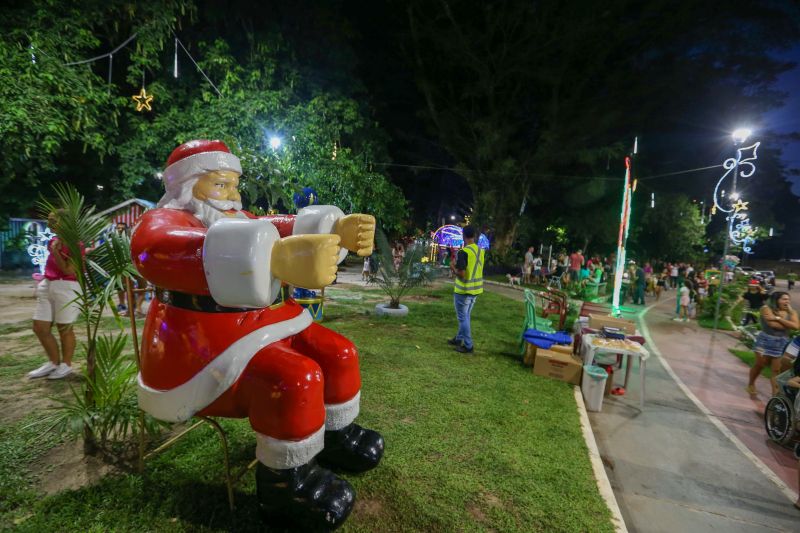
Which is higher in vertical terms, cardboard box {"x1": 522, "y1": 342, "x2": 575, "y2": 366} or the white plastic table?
the white plastic table

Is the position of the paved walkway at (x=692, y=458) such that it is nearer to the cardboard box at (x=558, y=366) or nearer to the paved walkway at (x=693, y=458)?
the paved walkway at (x=693, y=458)

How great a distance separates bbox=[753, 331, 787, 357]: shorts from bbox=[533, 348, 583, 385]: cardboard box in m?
2.43

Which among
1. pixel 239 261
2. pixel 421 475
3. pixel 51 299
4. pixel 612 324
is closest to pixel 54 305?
pixel 51 299

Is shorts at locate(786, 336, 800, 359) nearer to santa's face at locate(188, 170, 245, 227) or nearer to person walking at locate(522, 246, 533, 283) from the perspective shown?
santa's face at locate(188, 170, 245, 227)

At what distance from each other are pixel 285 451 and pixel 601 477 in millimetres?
2379

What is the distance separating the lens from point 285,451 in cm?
167

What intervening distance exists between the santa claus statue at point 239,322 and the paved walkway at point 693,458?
2275 mm

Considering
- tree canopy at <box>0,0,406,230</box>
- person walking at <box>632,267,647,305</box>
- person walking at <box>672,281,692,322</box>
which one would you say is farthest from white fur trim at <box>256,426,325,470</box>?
person walking at <box>632,267,647,305</box>

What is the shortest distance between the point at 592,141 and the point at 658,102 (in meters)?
3.41

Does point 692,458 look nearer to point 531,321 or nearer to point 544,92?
point 531,321

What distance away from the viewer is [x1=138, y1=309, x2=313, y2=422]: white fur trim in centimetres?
169

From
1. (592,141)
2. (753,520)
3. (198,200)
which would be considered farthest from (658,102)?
(198,200)

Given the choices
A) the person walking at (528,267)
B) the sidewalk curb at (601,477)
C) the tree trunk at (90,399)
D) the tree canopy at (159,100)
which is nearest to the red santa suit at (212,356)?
the tree trunk at (90,399)

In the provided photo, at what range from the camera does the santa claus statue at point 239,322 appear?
4.70 feet
